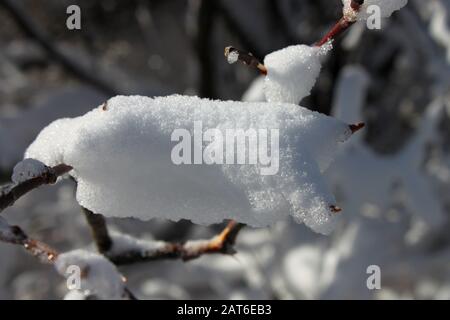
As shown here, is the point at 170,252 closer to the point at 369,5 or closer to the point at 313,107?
the point at 369,5

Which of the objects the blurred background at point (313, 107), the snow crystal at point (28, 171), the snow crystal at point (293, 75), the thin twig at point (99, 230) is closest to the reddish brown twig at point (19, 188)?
the snow crystal at point (28, 171)

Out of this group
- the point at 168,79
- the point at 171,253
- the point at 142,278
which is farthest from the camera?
the point at 168,79

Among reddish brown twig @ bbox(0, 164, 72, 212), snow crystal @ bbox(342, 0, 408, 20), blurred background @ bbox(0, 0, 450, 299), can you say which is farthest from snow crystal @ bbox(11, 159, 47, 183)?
blurred background @ bbox(0, 0, 450, 299)

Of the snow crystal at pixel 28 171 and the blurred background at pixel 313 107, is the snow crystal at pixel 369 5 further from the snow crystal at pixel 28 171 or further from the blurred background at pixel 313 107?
the blurred background at pixel 313 107

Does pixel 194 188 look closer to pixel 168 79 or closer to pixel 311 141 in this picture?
pixel 311 141

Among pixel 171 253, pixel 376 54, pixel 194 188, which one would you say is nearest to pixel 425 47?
pixel 376 54
